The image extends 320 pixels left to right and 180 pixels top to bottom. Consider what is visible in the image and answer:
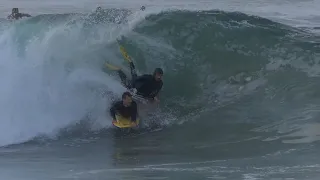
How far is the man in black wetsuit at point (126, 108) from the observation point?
11.0 m

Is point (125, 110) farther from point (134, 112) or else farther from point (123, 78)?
point (123, 78)

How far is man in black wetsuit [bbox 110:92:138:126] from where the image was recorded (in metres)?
11.0

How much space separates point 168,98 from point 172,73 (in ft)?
3.79

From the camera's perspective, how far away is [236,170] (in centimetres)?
866

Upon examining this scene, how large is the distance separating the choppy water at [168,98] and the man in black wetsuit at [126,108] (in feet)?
1.37

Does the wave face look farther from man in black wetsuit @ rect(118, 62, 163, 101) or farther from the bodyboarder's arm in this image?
the bodyboarder's arm

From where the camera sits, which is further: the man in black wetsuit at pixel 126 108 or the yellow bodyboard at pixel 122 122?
the yellow bodyboard at pixel 122 122

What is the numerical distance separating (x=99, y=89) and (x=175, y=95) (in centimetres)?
170

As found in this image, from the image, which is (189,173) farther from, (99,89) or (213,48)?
(213,48)

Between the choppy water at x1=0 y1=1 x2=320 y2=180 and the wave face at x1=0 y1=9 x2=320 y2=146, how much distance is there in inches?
1.0

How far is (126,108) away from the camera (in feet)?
36.1

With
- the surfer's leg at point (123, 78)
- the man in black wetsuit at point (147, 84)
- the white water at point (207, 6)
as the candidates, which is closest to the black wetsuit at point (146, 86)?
the man in black wetsuit at point (147, 84)

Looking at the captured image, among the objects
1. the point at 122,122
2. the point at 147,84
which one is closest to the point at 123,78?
the point at 147,84

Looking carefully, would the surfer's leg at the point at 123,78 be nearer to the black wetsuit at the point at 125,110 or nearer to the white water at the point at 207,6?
the black wetsuit at the point at 125,110
